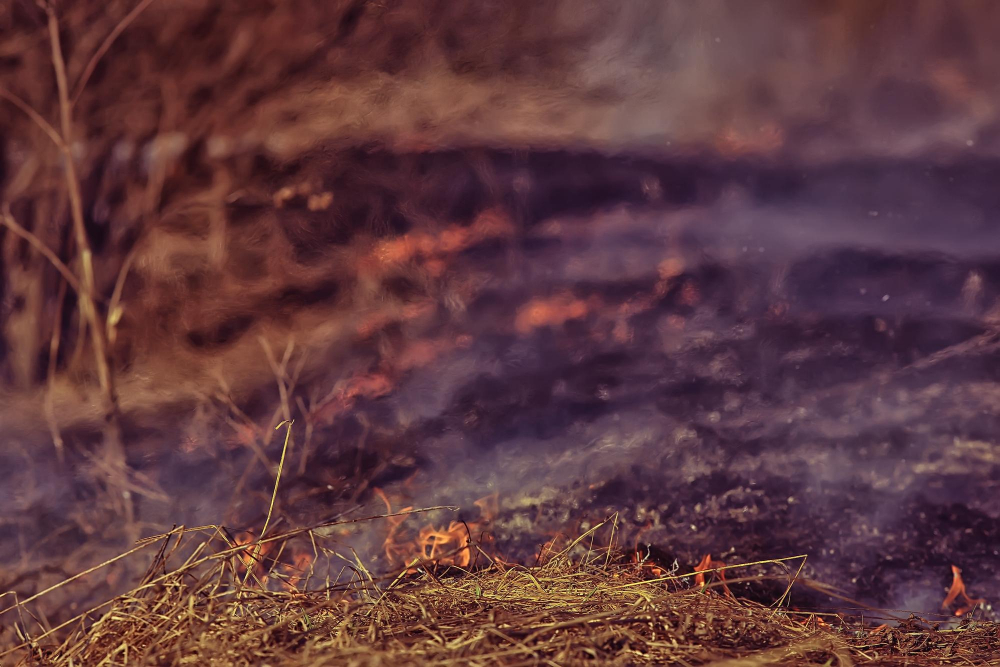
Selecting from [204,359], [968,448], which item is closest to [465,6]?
[204,359]

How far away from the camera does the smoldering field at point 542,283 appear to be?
6.08 feet

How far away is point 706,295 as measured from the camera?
1962mm

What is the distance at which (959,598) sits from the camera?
1.90 metres

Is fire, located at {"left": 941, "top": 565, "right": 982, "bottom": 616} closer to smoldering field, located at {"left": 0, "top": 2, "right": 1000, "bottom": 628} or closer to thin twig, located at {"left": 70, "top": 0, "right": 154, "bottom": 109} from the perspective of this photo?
smoldering field, located at {"left": 0, "top": 2, "right": 1000, "bottom": 628}

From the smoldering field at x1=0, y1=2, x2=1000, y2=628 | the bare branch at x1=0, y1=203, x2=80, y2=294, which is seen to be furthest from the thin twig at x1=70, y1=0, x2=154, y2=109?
the bare branch at x1=0, y1=203, x2=80, y2=294

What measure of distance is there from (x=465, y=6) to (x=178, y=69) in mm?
664

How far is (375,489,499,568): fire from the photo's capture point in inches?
75.4

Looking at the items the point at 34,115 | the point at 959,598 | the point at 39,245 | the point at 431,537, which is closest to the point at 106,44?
the point at 34,115

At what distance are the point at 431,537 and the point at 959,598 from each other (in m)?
1.26

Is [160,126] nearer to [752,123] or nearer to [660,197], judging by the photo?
[660,197]

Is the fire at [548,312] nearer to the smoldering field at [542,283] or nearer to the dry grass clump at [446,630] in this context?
the smoldering field at [542,283]

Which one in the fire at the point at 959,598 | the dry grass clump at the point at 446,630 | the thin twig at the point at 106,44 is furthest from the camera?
the fire at the point at 959,598

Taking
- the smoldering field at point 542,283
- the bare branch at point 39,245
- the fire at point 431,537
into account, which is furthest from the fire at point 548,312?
the bare branch at point 39,245

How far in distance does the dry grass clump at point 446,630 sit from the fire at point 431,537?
418 mm
